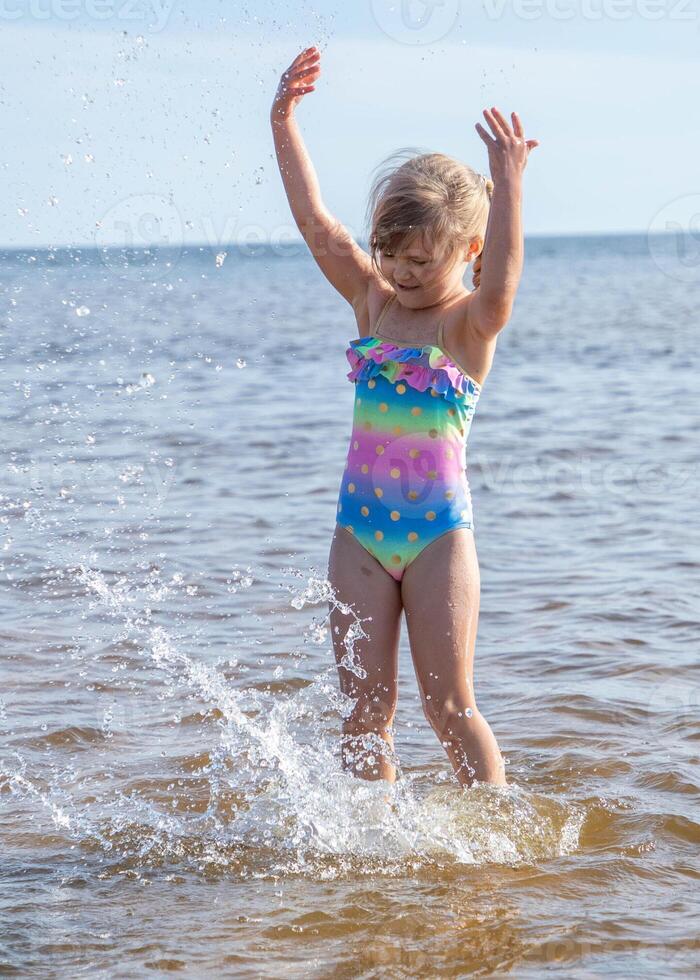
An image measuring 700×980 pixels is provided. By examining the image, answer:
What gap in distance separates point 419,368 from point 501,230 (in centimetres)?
41

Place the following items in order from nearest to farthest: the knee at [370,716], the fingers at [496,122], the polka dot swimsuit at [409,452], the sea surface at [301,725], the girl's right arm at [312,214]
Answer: the sea surface at [301,725]
the fingers at [496,122]
the polka dot swimsuit at [409,452]
the knee at [370,716]
the girl's right arm at [312,214]

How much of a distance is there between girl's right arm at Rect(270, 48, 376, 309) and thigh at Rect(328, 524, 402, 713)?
28.9 inches

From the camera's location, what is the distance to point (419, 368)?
3.11 meters

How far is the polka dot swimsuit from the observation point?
3109 mm

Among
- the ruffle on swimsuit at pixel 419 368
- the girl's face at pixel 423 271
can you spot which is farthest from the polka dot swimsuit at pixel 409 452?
the girl's face at pixel 423 271

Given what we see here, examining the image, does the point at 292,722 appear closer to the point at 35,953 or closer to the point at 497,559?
the point at 35,953

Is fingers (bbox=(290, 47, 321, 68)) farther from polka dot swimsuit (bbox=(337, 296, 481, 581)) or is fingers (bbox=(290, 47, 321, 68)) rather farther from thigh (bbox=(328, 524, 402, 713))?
thigh (bbox=(328, 524, 402, 713))

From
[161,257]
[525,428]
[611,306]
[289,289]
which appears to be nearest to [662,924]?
[525,428]

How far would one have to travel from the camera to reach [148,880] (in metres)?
3.15

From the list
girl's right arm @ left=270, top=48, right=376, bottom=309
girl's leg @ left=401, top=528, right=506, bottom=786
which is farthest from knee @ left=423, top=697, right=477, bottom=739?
girl's right arm @ left=270, top=48, right=376, bottom=309

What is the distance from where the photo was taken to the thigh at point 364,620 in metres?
3.14

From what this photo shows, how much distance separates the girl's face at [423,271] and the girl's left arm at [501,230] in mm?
151

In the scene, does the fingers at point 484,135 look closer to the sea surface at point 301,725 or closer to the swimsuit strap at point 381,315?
the swimsuit strap at point 381,315

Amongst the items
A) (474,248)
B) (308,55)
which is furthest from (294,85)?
Result: (474,248)
